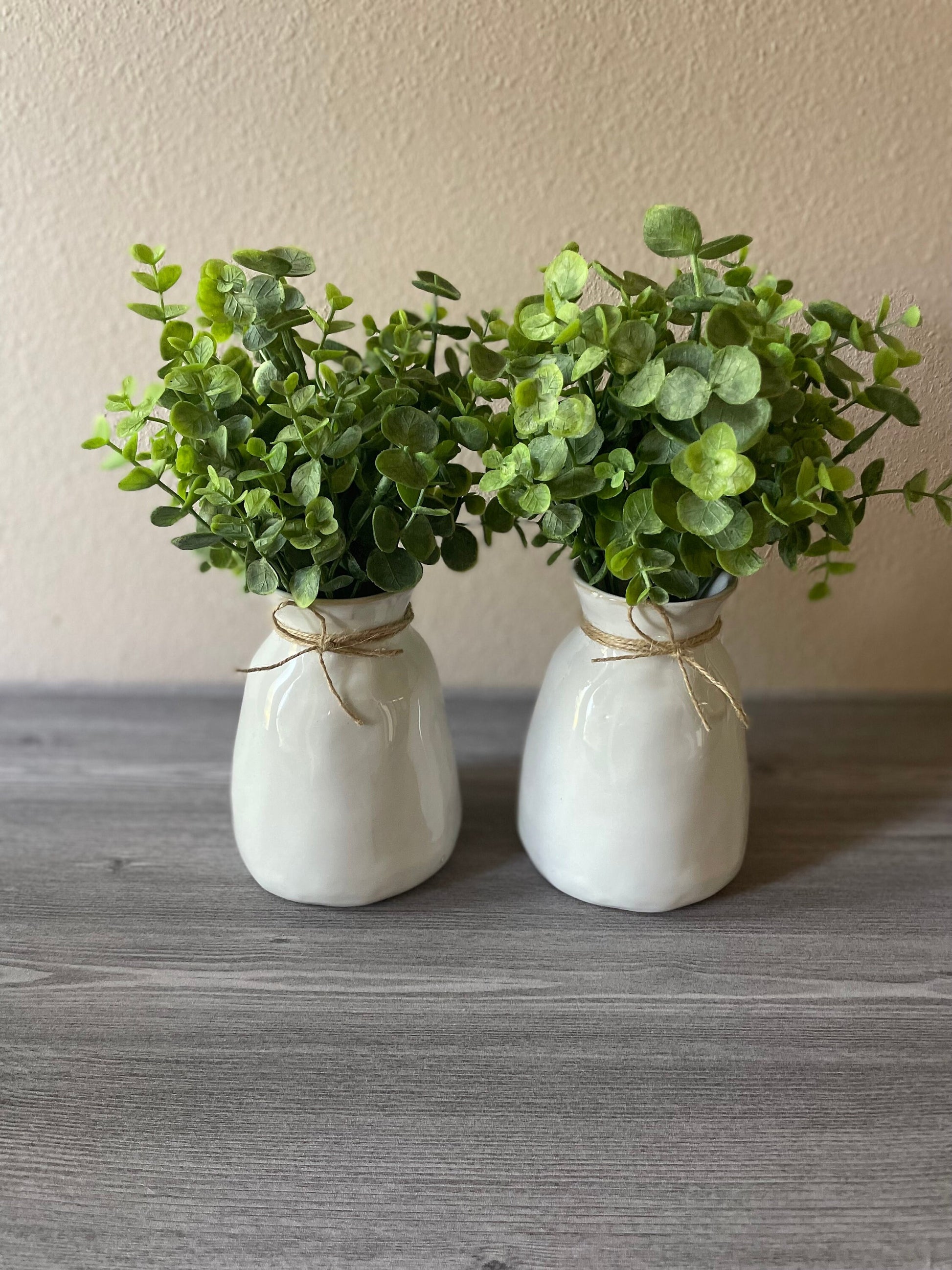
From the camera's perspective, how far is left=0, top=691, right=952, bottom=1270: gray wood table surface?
531mm

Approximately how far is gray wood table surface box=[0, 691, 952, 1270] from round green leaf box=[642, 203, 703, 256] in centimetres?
49

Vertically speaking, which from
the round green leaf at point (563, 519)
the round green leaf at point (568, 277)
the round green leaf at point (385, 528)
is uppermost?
the round green leaf at point (568, 277)

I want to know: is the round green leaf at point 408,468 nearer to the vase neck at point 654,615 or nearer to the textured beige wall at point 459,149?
the vase neck at point 654,615

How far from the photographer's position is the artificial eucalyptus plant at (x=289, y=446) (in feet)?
1.98

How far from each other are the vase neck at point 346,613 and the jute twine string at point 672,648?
0.15 meters

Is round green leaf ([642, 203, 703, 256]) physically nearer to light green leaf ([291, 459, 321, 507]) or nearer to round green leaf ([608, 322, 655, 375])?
round green leaf ([608, 322, 655, 375])

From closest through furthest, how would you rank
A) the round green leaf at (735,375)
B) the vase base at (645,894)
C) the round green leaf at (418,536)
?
the round green leaf at (735,375), the round green leaf at (418,536), the vase base at (645,894)

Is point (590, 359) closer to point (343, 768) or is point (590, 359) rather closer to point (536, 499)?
point (536, 499)

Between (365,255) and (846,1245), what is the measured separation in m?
0.82

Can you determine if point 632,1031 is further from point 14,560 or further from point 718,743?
point 14,560

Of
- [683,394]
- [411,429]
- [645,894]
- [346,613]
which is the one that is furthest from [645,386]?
[645,894]

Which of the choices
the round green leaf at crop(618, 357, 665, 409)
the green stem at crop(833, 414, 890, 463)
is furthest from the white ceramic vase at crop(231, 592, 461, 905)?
the green stem at crop(833, 414, 890, 463)

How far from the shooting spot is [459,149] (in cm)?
83

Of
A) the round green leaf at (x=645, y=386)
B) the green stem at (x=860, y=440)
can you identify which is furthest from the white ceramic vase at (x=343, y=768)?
the green stem at (x=860, y=440)
